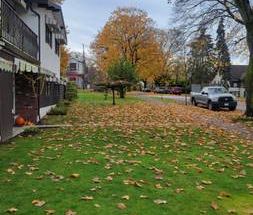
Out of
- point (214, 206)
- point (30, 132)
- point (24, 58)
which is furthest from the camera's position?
point (24, 58)

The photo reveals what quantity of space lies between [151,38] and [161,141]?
6016 centimetres

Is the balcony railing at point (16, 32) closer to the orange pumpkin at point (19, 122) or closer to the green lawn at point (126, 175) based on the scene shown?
the orange pumpkin at point (19, 122)

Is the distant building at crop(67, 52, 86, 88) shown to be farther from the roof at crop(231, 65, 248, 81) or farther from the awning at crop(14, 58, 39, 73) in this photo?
the awning at crop(14, 58, 39, 73)

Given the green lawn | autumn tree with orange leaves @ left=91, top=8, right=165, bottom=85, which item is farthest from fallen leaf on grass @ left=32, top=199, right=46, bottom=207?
autumn tree with orange leaves @ left=91, top=8, right=165, bottom=85

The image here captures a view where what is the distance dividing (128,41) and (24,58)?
182 ft

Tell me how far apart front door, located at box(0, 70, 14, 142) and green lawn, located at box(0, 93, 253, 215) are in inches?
21.9

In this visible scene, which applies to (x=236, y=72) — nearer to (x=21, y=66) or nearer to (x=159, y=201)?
(x=21, y=66)

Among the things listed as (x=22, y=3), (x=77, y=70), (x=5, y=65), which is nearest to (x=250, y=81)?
(x=22, y=3)

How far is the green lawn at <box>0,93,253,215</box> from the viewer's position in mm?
7094

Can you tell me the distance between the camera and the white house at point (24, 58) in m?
13.7

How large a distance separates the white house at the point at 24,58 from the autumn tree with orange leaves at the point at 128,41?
41.3 metres

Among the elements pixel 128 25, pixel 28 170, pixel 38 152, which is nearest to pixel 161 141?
pixel 38 152

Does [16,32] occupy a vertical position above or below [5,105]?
above

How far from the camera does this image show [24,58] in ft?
56.3
